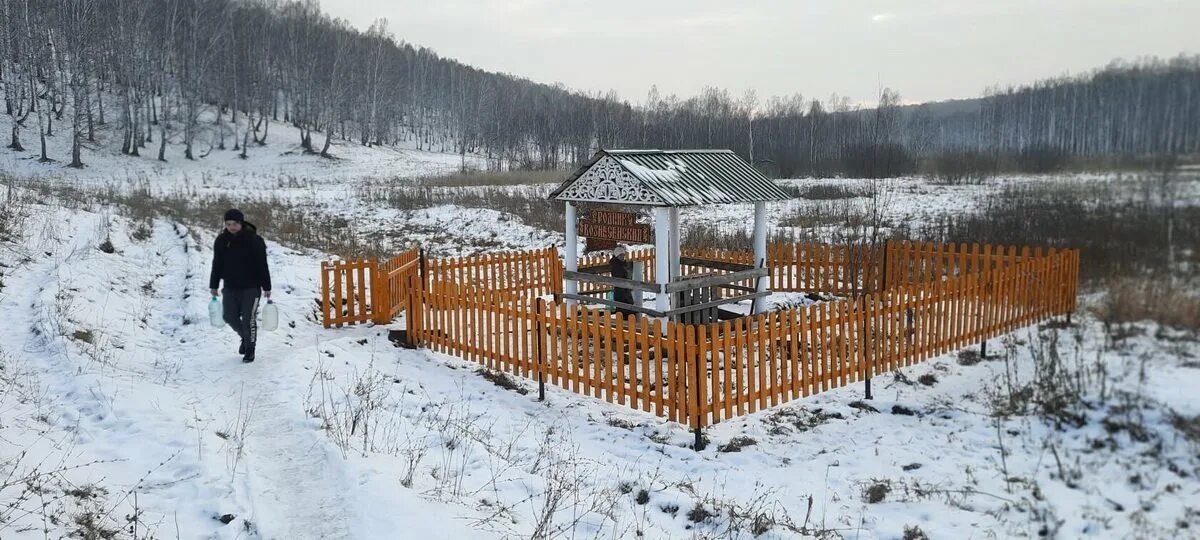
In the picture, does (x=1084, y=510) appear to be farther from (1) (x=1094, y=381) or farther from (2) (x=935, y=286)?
(2) (x=935, y=286)

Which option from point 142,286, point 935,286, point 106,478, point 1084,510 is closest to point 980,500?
point 1084,510

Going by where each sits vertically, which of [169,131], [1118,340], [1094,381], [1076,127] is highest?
[169,131]

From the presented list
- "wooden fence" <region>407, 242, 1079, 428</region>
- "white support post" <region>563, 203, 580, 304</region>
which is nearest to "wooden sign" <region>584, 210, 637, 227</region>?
"white support post" <region>563, 203, 580, 304</region>

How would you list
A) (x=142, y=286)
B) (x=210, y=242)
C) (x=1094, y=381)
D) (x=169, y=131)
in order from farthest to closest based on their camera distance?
(x=169, y=131), (x=210, y=242), (x=142, y=286), (x=1094, y=381)

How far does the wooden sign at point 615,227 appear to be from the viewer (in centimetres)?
1059

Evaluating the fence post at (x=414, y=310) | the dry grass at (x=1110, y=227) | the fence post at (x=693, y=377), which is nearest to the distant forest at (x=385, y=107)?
the dry grass at (x=1110, y=227)

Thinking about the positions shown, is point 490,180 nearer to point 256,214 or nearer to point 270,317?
point 256,214

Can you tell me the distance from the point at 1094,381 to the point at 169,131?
58499 mm

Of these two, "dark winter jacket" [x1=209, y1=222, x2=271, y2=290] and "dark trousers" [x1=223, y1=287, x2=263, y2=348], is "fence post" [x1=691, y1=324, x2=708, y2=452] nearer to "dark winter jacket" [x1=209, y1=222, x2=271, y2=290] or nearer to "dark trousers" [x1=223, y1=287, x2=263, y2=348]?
"dark winter jacket" [x1=209, y1=222, x2=271, y2=290]

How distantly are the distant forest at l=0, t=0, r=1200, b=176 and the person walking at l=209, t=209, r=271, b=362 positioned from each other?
7301 mm

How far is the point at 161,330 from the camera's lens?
31.2 feet

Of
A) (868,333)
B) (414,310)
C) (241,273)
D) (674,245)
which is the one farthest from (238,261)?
(868,333)

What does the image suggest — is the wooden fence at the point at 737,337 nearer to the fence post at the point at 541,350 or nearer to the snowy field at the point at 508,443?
the fence post at the point at 541,350

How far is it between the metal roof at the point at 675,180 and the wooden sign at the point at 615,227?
0.87 ft
